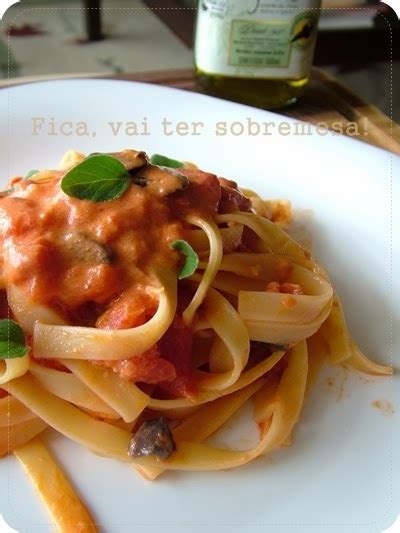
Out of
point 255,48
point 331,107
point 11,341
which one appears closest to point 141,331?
point 11,341

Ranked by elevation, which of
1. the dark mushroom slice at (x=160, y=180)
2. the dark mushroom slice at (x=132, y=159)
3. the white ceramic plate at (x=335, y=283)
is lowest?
the white ceramic plate at (x=335, y=283)

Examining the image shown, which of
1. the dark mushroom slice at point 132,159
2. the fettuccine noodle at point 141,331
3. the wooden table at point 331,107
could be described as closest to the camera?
the fettuccine noodle at point 141,331

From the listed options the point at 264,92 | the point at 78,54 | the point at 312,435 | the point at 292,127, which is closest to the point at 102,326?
the point at 312,435

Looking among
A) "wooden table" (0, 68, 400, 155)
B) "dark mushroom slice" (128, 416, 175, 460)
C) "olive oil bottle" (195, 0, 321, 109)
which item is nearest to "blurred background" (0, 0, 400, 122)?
"wooden table" (0, 68, 400, 155)

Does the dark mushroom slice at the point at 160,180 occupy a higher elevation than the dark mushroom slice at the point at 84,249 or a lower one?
higher

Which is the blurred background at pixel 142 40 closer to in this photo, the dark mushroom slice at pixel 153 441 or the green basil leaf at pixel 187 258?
the green basil leaf at pixel 187 258

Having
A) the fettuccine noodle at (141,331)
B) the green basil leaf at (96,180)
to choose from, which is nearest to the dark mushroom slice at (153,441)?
the fettuccine noodle at (141,331)

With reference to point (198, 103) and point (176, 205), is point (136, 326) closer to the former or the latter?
point (176, 205)
